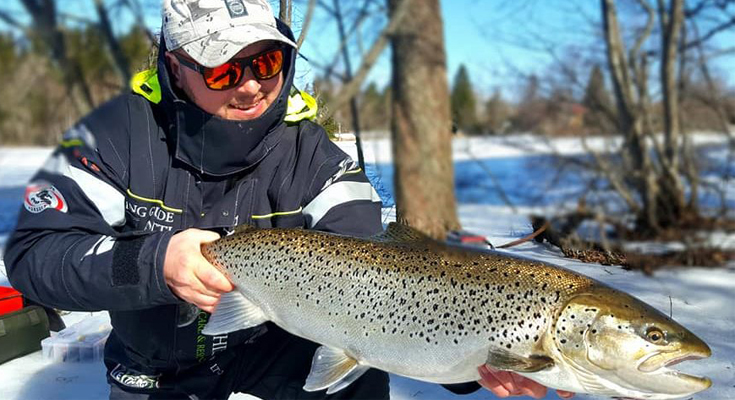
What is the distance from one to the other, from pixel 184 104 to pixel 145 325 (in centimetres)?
68

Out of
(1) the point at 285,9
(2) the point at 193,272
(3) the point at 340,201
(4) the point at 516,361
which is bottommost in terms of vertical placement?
(4) the point at 516,361

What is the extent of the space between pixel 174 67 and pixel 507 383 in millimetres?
1248

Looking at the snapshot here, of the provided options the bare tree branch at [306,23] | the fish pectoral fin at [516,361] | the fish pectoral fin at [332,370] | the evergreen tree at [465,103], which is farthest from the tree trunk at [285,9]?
the fish pectoral fin at [516,361]

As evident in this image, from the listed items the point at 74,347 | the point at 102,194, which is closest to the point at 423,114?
the point at 102,194

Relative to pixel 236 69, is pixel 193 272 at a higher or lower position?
lower

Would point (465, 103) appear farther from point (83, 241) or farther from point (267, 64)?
point (83, 241)

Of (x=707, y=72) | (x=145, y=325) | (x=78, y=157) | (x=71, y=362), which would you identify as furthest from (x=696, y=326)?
(x=71, y=362)

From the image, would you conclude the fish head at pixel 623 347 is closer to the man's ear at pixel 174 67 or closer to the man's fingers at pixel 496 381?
the man's fingers at pixel 496 381

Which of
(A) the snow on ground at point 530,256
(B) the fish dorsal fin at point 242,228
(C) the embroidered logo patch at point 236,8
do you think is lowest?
(A) the snow on ground at point 530,256

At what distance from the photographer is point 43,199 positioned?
65.0 inches

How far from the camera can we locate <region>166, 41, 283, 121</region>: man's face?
172cm

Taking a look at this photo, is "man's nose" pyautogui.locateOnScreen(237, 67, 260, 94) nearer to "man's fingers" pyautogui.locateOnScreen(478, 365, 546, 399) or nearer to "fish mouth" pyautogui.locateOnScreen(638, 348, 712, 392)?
"man's fingers" pyautogui.locateOnScreen(478, 365, 546, 399)

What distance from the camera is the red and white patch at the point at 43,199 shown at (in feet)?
5.40

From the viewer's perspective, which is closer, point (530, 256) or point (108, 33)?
point (108, 33)
